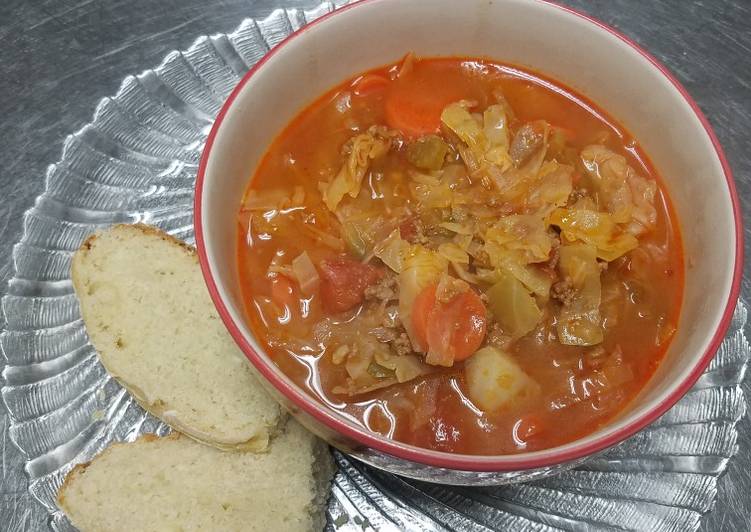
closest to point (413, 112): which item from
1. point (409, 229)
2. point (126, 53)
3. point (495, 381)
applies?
point (409, 229)

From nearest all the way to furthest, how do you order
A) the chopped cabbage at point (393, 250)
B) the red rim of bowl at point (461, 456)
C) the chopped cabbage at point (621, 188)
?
1. the red rim of bowl at point (461, 456)
2. the chopped cabbage at point (393, 250)
3. the chopped cabbage at point (621, 188)

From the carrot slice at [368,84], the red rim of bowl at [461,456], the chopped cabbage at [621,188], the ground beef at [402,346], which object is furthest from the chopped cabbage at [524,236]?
the carrot slice at [368,84]

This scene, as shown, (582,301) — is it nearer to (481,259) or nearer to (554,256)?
(554,256)

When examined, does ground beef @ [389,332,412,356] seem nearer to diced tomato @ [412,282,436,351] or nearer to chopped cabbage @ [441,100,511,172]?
diced tomato @ [412,282,436,351]

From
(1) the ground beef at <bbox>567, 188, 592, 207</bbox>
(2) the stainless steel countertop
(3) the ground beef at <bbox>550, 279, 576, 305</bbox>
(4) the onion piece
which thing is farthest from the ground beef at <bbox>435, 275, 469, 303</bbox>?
(2) the stainless steel countertop

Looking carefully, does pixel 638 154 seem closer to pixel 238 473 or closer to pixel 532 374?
pixel 532 374

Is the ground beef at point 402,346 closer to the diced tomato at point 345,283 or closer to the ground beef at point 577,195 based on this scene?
the diced tomato at point 345,283
